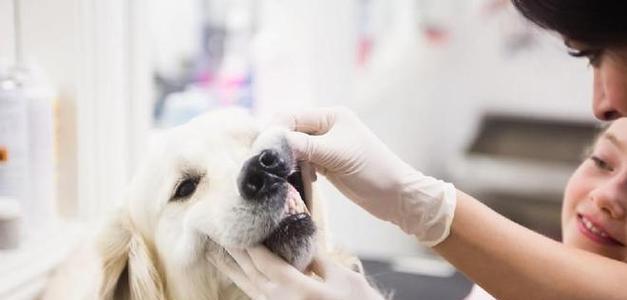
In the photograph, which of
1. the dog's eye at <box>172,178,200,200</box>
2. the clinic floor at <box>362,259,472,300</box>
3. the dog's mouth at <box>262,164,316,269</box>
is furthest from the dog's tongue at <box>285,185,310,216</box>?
the clinic floor at <box>362,259,472,300</box>

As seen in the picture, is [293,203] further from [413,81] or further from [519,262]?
[413,81]

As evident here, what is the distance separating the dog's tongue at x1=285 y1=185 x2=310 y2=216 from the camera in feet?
2.74

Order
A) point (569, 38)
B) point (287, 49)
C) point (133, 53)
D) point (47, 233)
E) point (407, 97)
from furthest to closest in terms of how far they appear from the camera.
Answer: point (407, 97), point (287, 49), point (133, 53), point (47, 233), point (569, 38)

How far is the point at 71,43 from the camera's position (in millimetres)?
1203

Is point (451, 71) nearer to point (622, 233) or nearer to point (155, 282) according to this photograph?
point (622, 233)

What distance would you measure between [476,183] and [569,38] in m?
2.20

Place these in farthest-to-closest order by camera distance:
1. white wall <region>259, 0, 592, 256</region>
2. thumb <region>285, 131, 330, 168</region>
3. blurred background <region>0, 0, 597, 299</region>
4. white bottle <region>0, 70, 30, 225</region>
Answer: white wall <region>259, 0, 592, 256</region> < blurred background <region>0, 0, 597, 299</region> < white bottle <region>0, 70, 30, 225</region> < thumb <region>285, 131, 330, 168</region>

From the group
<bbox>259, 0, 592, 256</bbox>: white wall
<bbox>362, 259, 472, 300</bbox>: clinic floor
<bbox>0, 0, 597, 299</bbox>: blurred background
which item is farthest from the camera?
<bbox>259, 0, 592, 256</bbox>: white wall

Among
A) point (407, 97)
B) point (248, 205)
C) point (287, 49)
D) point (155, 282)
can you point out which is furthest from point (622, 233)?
point (407, 97)

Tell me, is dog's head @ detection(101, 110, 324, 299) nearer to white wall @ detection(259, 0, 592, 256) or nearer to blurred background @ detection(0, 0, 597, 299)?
blurred background @ detection(0, 0, 597, 299)

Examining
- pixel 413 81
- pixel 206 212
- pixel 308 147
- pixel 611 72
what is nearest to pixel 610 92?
pixel 611 72

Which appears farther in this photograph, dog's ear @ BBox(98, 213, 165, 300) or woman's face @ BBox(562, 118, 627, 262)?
woman's face @ BBox(562, 118, 627, 262)

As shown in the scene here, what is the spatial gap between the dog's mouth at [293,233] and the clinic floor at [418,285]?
→ 58cm

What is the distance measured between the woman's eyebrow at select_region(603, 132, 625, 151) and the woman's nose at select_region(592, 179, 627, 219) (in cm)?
6
